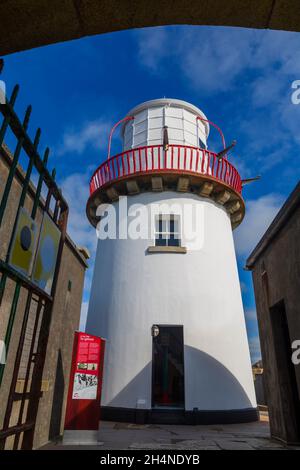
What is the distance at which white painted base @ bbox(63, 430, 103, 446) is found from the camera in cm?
564

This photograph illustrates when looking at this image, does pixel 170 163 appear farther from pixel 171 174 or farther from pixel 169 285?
pixel 169 285

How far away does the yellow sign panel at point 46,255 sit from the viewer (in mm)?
2941

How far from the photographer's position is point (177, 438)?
21.5 ft

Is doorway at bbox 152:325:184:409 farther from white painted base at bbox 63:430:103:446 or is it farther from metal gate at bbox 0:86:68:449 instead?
metal gate at bbox 0:86:68:449

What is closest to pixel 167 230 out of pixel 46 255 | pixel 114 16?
pixel 46 255

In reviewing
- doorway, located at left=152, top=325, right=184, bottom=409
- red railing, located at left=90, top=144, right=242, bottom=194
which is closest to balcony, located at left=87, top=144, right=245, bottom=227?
red railing, located at left=90, top=144, right=242, bottom=194

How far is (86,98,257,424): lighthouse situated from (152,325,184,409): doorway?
42mm

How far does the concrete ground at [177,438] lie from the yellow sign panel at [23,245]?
160 inches

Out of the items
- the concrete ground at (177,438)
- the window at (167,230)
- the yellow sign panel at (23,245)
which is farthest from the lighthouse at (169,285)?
the yellow sign panel at (23,245)

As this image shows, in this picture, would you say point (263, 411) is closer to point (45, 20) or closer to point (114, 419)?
point (114, 419)

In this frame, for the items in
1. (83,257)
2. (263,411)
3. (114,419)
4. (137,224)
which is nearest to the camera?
(83,257)

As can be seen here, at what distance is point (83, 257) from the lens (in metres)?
7.48

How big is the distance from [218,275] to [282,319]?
4.72 meters
